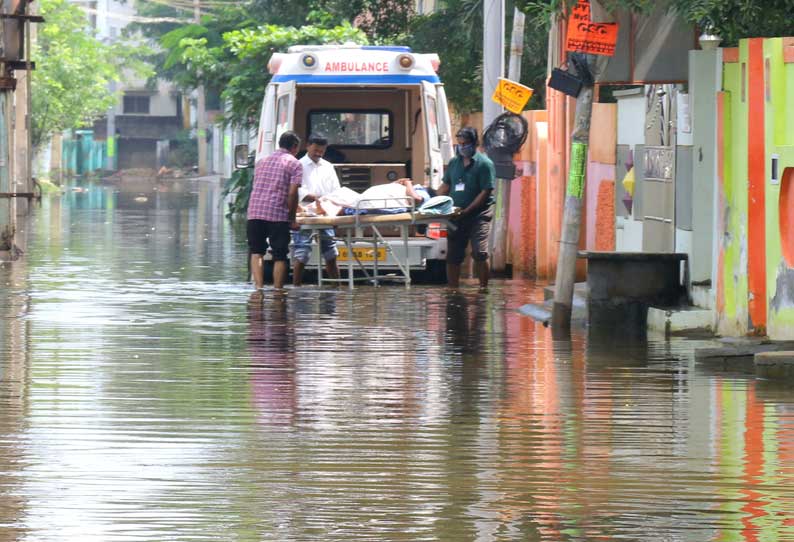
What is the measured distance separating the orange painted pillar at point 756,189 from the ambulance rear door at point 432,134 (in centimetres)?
732

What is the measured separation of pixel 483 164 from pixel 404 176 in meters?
2.54

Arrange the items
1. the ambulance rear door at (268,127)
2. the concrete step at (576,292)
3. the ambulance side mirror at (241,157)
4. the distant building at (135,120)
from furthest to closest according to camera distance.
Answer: the distant building at (135,120) < the ambulance side mirror at (241,157) < the ambulance rear door at (268,127) < the concrete step at (576,292)

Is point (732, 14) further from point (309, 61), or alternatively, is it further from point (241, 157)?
point (241, 157)

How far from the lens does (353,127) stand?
23344 mm

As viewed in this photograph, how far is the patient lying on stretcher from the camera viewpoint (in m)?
19.4

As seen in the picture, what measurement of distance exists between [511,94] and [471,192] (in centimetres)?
201

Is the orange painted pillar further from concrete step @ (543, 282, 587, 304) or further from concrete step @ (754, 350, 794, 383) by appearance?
concrete step @ (543, 282, 587, 304)

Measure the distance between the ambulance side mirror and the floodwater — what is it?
4.76 m

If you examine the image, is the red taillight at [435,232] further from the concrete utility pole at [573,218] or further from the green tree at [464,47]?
the green tree at [464,47]

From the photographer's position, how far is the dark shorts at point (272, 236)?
19750mm

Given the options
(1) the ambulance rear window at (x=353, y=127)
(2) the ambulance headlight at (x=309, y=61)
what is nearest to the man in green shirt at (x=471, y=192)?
(2) the ambulance headlight at (x=309, y=61)

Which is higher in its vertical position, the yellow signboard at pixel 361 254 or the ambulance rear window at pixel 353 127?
the ambulance rear window at pixel 353 127

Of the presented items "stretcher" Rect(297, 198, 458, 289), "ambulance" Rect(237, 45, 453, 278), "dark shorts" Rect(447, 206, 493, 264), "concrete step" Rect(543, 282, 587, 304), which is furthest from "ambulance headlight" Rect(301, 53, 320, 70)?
"concrete step" Rect(543, 282, 587, 304)

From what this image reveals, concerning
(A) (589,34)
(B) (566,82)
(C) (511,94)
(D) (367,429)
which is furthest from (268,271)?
(D) (367,429)
